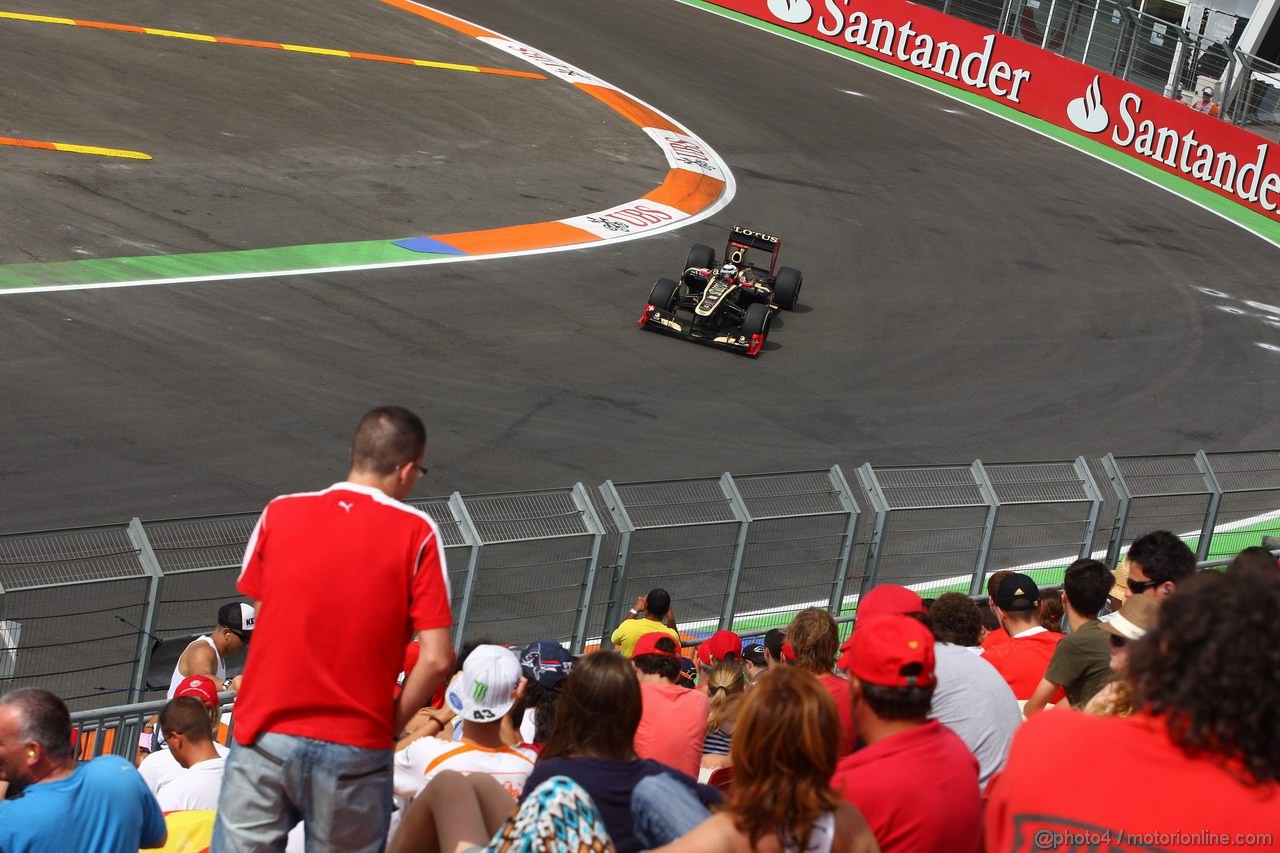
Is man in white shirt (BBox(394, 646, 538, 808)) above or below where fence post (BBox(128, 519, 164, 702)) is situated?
above

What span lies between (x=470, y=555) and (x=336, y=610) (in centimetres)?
475

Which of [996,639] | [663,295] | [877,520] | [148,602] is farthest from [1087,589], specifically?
[663,295]

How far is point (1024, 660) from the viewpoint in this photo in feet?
23.3

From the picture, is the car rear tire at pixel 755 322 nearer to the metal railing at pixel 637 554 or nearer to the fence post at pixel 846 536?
the metal railing at pixel 637 554

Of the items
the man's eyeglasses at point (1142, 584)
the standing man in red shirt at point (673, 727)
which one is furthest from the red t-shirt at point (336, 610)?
the man's eyeglasses at point (1142, 584)

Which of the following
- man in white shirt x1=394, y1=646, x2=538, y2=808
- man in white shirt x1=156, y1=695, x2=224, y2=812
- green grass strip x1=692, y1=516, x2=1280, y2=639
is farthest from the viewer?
green grass strip x1=692, y1=516, x2=1280, y2=639

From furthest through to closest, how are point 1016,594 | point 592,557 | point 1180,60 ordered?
1. point 1180,60
2. point 592,557
3. point 1016,594

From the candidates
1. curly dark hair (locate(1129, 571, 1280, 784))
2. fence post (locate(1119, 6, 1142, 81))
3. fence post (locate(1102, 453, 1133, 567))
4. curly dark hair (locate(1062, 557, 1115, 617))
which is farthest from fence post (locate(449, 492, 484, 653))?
fence post (locate(1119, 6, 1142, 81))

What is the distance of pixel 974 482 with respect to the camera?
35.1 feet

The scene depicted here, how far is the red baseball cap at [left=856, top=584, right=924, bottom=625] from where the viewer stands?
4.38 metres

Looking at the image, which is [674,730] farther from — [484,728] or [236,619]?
[236,619]

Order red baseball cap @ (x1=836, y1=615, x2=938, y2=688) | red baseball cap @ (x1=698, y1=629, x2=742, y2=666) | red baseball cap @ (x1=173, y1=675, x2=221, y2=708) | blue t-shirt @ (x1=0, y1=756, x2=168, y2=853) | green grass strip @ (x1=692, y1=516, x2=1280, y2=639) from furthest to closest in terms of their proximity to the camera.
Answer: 1. green grass strip @ (x1=692, y1=516, x2=1280, y2=639)
2. red baseball cap @ (x1=698, y1=629, x2=742, y2=666)
3. red baseball cap @ (x1=173, y1=675, x2=221, y2=708)
4. blue t-shirt @ (x1=0, y1=756, x2=168, y2=853)
5. red baseball cap @ (x1=836, y1=615, x2=938, y2=688)

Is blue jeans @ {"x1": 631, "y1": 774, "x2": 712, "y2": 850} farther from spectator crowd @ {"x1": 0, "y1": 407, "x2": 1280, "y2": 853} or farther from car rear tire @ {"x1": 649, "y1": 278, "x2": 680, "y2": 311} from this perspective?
car rear tire @ {"x1": 649, "y1": 278, "x2": 680, "y2": 311}

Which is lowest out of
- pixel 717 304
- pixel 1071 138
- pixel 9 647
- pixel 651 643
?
pixel 9 647
